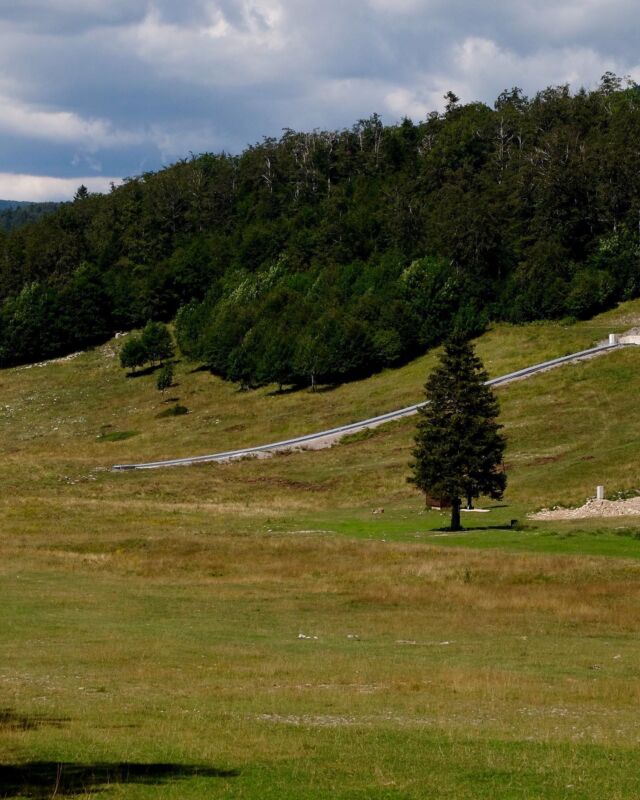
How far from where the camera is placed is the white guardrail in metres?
120

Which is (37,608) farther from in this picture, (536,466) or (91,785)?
(536,466)

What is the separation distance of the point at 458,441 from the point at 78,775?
53.3 m

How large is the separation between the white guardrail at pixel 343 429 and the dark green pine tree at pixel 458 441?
41.6m

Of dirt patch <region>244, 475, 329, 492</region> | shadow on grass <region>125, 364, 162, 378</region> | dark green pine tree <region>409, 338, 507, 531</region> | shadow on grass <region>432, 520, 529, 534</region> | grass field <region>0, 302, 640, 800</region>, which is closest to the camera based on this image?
grass field <region>0, 302, 640, 800</region>

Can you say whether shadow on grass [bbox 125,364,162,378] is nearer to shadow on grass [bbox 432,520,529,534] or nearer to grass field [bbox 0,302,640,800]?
grass field [bbox 0,302,640,800]

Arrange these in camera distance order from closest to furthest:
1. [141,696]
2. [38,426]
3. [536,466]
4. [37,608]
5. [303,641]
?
[141,696], [303,641], [37,608], [536,466], [38,426]

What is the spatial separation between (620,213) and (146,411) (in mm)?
80072

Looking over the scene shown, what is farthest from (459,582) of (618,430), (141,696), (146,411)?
(146,411)

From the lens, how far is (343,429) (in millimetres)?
126938

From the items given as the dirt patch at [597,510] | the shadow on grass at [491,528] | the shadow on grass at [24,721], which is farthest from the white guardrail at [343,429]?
the shadow on grass at [24,721]

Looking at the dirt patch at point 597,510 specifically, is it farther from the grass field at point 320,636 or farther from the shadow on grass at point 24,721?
the shadow on grass at point 24,721

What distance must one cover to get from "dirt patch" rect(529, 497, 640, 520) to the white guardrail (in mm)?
40518

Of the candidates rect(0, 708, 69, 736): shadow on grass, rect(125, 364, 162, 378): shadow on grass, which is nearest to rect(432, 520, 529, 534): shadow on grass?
rect(0, 708, 69, 736): shadow on grass

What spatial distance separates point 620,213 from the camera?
178 m
